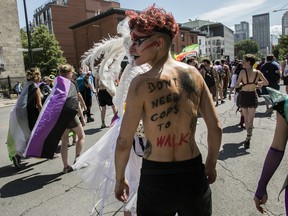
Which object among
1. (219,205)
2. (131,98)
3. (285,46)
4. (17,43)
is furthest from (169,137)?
(285,46)

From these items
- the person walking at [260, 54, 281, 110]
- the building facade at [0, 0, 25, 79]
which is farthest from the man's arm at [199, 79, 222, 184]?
the building facade at [0, 0, 25, 79]

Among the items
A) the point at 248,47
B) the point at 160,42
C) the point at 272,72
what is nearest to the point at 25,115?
the point at 160,42

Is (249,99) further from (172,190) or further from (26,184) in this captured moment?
(172,190)

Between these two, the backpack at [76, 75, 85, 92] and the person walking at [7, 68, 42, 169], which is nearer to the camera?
the person walking at [7, 68, 42, 169]

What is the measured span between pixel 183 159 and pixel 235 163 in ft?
10.7

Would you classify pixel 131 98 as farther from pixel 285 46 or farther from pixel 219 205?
pixel 285 46

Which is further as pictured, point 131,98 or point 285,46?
point 285,46

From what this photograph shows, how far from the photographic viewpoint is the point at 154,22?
75.7 inches

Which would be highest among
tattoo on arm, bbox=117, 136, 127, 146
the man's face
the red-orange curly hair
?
the red-orange curly hair

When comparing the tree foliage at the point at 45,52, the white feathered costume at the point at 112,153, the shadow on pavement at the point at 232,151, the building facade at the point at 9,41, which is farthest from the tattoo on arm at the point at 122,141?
the tree foliage at the point at 45,52

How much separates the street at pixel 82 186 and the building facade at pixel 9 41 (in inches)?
940

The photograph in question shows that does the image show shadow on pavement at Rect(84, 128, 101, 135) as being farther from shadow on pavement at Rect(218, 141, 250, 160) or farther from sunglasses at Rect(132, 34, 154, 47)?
sunglasses at Rect(132, 34, 154, 47)

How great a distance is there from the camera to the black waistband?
188 cm

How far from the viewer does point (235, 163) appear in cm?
490
